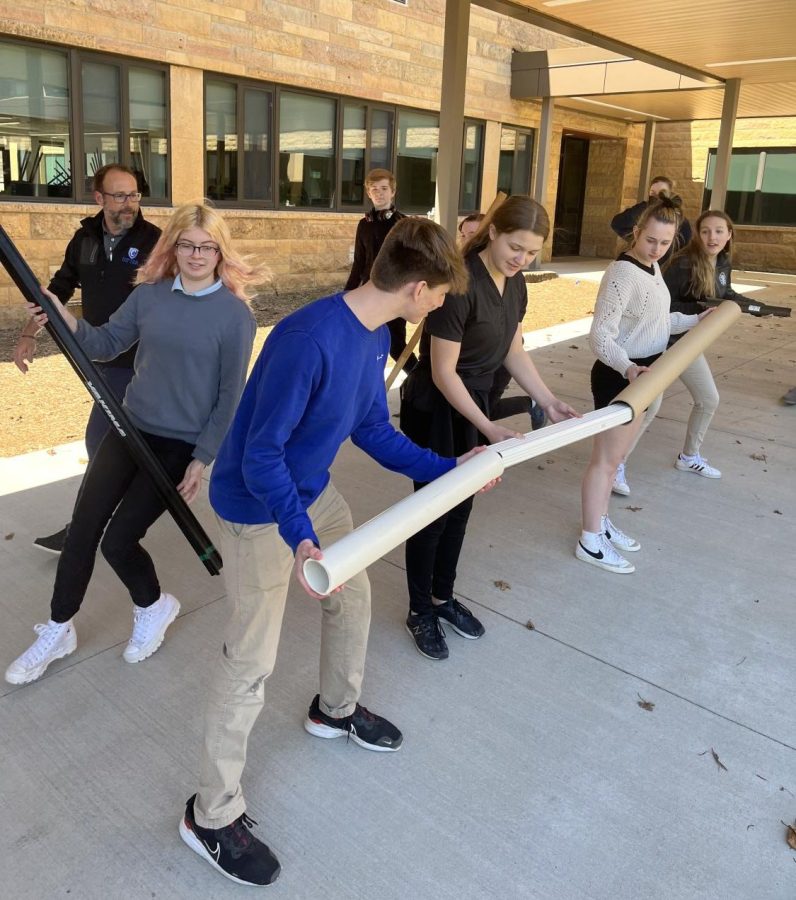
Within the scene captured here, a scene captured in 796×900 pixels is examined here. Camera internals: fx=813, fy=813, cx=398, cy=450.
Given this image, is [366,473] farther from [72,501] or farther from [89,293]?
[89,293]

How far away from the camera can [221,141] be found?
12148 millimetres

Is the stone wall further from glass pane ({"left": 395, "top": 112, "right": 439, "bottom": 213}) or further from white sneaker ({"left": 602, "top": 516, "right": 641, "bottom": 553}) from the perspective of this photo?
white sneaker ({"left": 602, "top": 516, "right": 641, "bottom": 553})

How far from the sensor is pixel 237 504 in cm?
220

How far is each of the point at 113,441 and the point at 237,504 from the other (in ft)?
3.53

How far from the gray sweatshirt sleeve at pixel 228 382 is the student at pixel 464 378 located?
2.25ft

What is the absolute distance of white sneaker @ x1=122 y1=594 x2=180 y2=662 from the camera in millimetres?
3227

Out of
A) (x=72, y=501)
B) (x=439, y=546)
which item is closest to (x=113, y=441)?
(x=439, y=546)

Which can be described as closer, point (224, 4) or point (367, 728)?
point (367, 728)

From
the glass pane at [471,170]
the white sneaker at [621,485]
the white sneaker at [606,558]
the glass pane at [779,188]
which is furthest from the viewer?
the glass pane at [779,188]

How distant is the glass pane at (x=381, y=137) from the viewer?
47.1 feet

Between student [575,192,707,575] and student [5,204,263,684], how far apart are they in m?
1.95

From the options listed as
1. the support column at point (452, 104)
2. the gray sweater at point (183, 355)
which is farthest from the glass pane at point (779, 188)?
the gray sweater at point (183, 355)

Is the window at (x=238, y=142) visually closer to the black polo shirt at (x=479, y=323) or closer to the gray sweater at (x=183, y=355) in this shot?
the gray sweater at (x=183, y=355)

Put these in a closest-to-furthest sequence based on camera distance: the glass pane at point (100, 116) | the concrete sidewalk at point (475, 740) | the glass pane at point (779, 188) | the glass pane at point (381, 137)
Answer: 1. the concrete sidewalk at point (475, 740)
2. the glass pane at point (100, 116)
3. the glass pane at point (381, 137)
4. the glass pane at point (779, 188)
